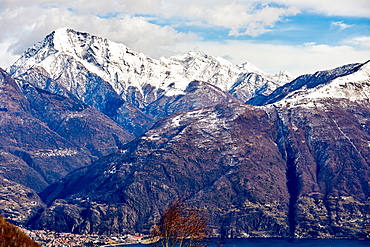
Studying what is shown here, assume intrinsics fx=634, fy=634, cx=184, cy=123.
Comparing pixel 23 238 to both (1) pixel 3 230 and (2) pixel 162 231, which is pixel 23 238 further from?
(2) pixel 162 231

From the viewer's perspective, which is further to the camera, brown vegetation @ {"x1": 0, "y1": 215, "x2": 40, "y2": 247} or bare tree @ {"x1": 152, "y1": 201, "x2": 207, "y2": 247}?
bare tree @ {"x1": 152, "y1": 201, "x2": 207, "y2": 247}

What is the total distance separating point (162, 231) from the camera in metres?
121

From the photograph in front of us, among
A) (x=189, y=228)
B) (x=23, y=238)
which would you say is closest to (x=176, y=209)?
(x=189, y=228)

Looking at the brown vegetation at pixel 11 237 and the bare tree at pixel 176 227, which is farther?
the bare tree at pixel 176 227

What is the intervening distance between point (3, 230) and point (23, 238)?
181 inches

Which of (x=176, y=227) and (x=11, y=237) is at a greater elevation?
(x=176, y=227)

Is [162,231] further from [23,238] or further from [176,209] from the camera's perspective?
[23,238]

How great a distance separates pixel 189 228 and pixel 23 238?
30857 millimetres

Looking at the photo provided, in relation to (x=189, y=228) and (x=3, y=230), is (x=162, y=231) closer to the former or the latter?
(x=189, y=228)

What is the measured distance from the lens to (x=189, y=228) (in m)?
119

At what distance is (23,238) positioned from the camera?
117375 mm

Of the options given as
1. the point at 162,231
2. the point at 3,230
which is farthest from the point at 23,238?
the point at 162,231

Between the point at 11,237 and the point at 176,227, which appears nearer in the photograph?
the point at 11,237

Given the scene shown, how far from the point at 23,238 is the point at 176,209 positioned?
94.8ft
